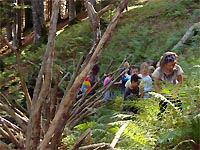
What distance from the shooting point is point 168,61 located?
21.3 feet

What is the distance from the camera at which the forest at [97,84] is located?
2.79 m

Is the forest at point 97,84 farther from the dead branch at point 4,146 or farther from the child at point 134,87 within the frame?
the child at point 134,87

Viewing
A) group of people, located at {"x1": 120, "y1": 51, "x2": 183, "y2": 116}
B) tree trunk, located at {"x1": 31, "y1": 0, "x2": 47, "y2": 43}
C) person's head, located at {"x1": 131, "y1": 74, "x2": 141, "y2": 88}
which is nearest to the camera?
group of people, located at {"x1": 120, "y1": 51, "x2": 183, "y2": 116}

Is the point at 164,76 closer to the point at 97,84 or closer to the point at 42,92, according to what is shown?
the point at 97,84

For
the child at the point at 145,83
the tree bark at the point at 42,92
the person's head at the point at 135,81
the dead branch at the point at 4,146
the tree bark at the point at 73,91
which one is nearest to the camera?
the tree bark at the point at 73,91

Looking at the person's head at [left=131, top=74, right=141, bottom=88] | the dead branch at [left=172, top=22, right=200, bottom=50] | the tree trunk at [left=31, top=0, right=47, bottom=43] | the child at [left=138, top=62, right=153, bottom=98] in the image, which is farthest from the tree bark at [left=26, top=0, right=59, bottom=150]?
the tree trunk at [left=31, top=0, right=47, bottom=43]

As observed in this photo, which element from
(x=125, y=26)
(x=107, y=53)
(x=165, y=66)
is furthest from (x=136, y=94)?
(x=125, y=26)

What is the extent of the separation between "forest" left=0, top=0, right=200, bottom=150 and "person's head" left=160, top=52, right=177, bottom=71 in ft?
1.03

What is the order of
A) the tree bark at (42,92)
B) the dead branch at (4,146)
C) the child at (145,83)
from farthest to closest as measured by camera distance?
the child at (145,83) < the dead branch at (4,146) < the tree bark at (42,92)

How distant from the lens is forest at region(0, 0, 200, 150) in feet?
9.14

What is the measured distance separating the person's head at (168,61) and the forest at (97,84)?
313 mm

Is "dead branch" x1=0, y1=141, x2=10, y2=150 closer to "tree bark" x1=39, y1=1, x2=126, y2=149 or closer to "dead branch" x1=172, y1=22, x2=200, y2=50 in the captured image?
"tree bark" x1=39, y1=1, x2=126, y2=149

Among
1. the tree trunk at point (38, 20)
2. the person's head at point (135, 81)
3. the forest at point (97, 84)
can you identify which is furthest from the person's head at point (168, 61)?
the tree trunk at point (38, 20)

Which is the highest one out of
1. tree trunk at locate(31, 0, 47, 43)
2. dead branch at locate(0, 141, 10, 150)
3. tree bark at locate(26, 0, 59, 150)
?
tree bark at locate(26, 0, 59, 150)
